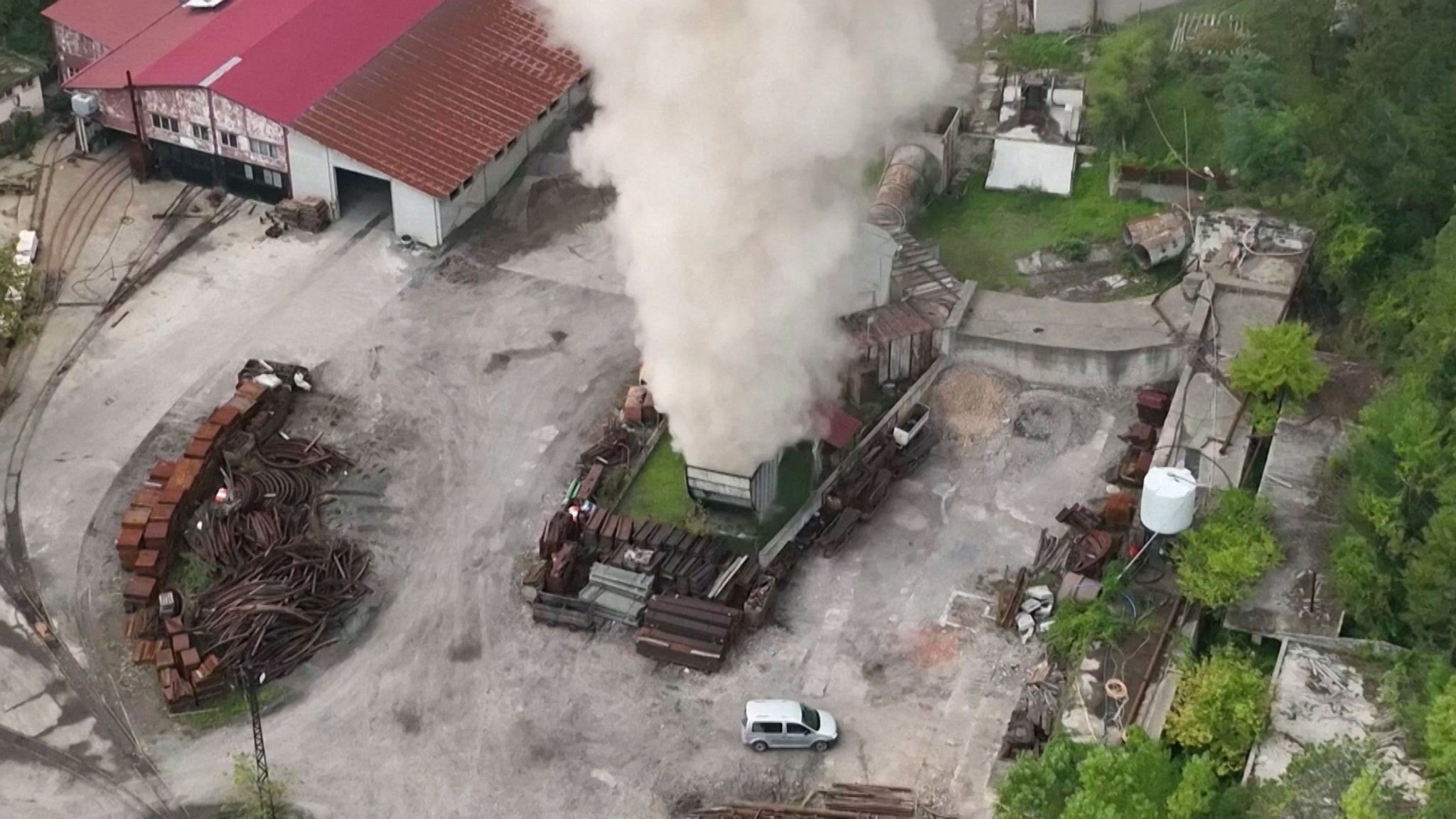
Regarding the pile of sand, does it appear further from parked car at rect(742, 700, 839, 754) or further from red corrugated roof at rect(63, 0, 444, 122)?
red corrugated roof at rect(63, 0, 444, 122)

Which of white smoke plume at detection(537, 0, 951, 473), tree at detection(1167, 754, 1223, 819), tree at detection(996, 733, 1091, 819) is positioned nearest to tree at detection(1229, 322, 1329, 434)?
white smoke plume at detection(537, 0, 951, 473)

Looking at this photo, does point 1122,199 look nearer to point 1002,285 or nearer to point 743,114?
point 1002,285

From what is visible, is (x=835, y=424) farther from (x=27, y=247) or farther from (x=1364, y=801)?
(x=27, y=247)

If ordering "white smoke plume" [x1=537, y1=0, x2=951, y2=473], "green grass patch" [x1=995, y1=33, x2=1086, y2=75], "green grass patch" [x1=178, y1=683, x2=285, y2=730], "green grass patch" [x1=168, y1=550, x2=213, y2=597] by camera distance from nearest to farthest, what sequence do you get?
1. "white smoke plume" [x1=537, y1=0, x2=951, y2=473]
2. "green grass patch" [x1=178, y1=683, x2=285, y2=730]
3. "green grass patch" [x1=168, y1=550, x2=213, y2=597]
4. "green grass patch" [x1=995, y1=33, x2=1086, y2=75]

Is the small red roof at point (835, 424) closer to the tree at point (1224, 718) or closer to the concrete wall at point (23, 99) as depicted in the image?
the tree at point (1224, 718)

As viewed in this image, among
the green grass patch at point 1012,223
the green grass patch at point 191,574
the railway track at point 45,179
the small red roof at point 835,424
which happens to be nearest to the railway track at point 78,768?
the green grass patch at point 191,574

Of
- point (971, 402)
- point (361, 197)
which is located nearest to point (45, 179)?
point (361, 197)
